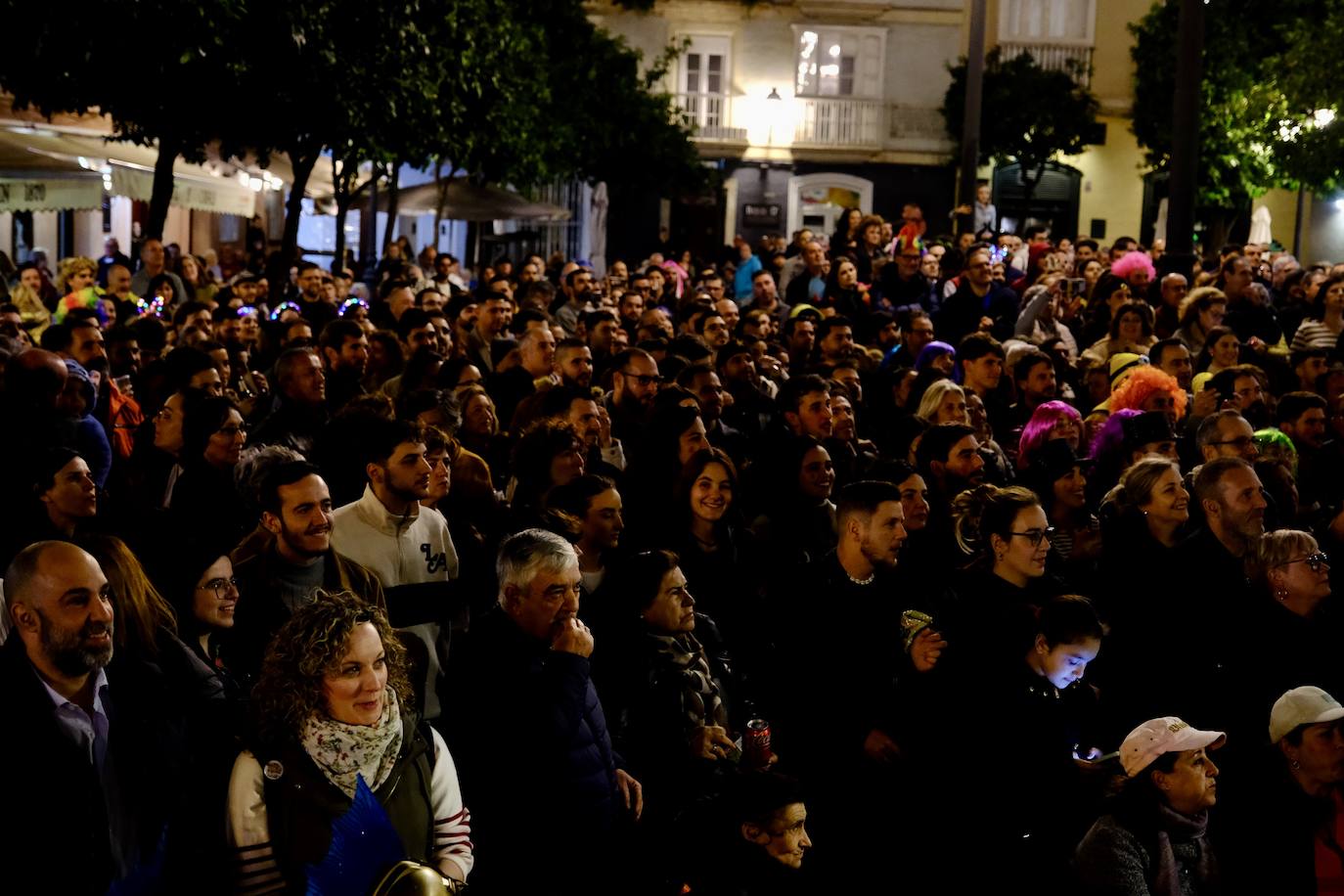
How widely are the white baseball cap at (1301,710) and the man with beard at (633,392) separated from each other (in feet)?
14.0

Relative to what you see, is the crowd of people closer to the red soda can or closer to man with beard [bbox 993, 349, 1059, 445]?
the red soda can

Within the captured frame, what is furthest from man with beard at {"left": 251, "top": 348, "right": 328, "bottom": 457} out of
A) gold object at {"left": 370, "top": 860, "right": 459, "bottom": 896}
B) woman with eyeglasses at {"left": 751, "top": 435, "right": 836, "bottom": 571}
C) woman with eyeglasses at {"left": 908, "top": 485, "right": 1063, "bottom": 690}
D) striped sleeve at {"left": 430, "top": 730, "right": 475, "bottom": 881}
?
gold object at {"left": 370, "top": 860, "right": 459, "bottom": 896}

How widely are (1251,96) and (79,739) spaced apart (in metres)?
28.9

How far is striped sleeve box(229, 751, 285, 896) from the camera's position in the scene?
421 centimetres

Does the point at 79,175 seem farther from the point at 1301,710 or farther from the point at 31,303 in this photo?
the point at 1301,710

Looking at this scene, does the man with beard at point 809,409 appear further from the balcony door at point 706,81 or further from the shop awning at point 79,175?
the balcony door at point 706,81

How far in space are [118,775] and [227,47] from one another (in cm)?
1145

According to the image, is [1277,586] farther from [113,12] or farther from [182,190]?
[182,190]

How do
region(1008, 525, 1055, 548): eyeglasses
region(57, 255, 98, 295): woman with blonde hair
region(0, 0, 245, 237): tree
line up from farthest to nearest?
region(57, 255, 98, 295): woman with blonde hair < region(0, 0, 245, 237): tree < region(1008, 525, 1055, 548): eyeglasses

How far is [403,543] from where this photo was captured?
6.37 metres

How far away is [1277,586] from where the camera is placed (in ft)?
22.3

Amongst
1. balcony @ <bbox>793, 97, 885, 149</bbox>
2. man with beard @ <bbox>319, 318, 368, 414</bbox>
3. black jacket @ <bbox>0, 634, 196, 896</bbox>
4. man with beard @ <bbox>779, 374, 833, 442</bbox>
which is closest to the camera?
black jacket @ <bbox>0, 634, 196, 896</bbox>

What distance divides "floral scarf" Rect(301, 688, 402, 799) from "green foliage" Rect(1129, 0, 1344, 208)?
72.1 ft

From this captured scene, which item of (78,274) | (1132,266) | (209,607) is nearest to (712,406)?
(209,607)
